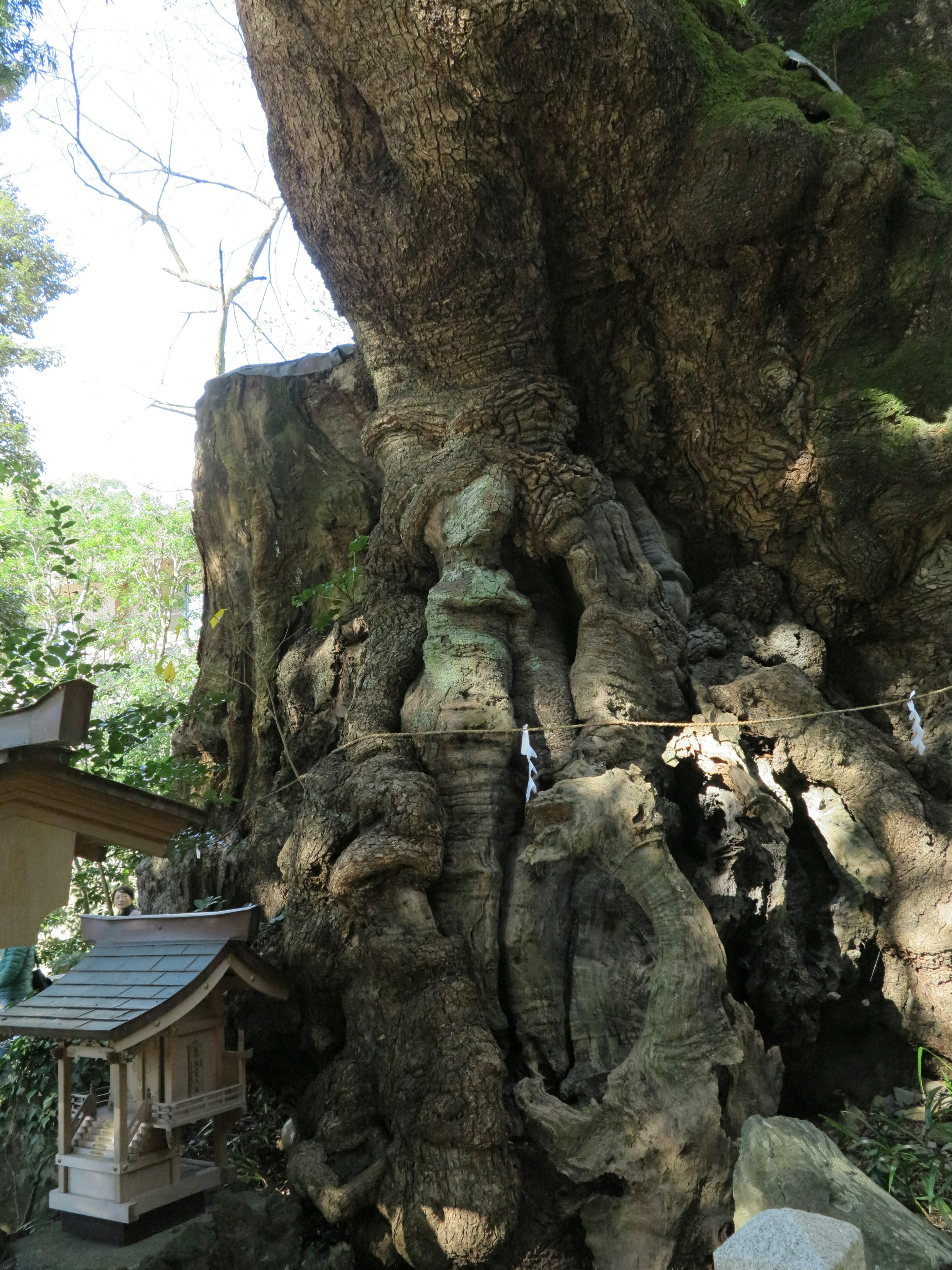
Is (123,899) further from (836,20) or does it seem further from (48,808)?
(836,20)

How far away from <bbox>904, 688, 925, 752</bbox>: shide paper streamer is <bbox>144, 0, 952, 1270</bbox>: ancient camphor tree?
3.5 inches

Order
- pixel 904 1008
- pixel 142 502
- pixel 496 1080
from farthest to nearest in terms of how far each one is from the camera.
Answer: pixel 142 502
pixel 904 1008
pixel 496 1080

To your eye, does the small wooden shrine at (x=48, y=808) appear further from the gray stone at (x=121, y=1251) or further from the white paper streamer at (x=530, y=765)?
the white paper streamer at (x=530, y=765)

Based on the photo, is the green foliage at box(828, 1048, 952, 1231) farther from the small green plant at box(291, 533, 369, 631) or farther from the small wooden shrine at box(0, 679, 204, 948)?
the small green plant at box(291, 533, 369, 631)

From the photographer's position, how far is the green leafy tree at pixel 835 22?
22.8ft

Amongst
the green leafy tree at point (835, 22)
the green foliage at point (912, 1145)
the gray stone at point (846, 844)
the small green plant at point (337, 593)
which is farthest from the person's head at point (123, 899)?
the green leafy tree at point (835, 22)

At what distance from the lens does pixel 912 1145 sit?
4461mm

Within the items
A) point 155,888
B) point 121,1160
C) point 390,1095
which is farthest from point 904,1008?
point 155,888

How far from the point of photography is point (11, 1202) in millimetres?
4871

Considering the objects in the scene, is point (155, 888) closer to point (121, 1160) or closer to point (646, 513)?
point (121, 1160)

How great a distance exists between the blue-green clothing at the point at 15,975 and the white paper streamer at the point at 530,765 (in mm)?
3518

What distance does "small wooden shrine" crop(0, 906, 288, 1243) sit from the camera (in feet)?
12.9

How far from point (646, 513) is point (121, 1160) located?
4.83 m

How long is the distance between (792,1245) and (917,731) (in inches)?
177
